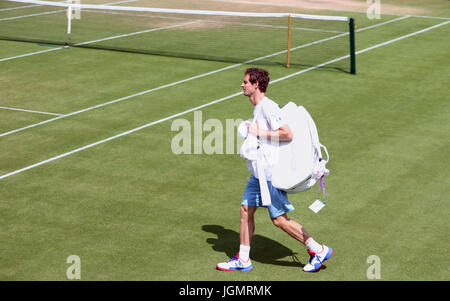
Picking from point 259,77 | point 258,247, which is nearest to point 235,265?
point 258,247

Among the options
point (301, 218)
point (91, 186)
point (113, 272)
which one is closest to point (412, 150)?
point (301, 218)

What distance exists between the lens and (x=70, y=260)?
9.02 meters

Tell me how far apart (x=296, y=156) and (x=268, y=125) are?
46cm

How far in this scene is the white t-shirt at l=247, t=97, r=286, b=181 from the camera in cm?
820

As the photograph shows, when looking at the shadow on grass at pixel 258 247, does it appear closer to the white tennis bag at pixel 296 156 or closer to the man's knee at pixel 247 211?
the man's knee at pixel 247 211

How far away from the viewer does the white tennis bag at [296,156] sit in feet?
26.9

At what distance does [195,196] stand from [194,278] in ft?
9.45

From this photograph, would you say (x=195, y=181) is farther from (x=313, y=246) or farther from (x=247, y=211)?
(x=313, y=246)

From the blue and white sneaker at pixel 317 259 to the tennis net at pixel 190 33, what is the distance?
11.9 metres

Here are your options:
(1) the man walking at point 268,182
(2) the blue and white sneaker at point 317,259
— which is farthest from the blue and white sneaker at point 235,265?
(2) the blue and white sneaker at point 317,259

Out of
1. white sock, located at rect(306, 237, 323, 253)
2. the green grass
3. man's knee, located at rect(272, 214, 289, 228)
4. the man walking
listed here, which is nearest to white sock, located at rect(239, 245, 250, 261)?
the man walking

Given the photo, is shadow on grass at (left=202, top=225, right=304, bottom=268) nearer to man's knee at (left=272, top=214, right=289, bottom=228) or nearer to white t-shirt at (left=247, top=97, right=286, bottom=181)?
man's knee at (left=272, top=214, right=289, bottom=228)

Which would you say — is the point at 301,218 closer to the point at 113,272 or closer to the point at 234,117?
the point at 113,272
